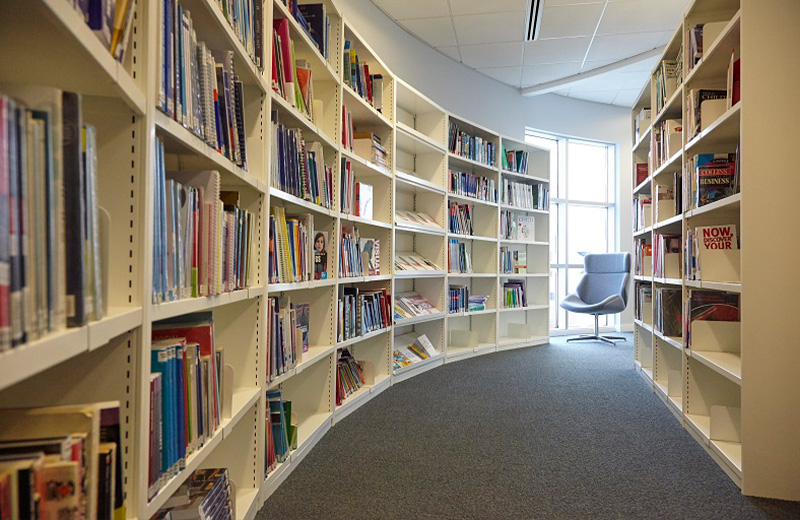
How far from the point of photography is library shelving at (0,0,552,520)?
887 millimetres

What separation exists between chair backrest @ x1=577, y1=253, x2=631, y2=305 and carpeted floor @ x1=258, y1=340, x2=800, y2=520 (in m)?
2.74

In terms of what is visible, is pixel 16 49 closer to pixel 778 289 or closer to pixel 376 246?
pixel 778 289

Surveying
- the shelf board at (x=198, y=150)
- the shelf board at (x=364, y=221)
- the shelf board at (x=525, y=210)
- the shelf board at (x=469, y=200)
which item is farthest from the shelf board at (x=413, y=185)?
the shelf board at (x=198, y=150)

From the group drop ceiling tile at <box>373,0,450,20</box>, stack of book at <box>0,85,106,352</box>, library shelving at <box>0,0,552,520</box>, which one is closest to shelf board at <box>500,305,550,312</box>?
library shelving at <box>0,0,552,520</box>

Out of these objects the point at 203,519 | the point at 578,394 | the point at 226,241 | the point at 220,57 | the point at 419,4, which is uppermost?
the point at 419,4

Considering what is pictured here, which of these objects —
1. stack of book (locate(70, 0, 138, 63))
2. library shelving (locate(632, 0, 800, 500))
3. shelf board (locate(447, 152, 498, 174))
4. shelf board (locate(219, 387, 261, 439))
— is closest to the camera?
stack of book (locate(70, 0, 138, 63))

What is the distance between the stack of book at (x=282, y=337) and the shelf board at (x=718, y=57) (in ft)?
7.04

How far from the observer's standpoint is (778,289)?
6.52ft

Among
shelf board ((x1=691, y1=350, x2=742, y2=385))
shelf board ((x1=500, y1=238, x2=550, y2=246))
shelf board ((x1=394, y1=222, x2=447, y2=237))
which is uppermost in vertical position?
shelf board ((x1=394, y1=222, x2=447, y2=237))

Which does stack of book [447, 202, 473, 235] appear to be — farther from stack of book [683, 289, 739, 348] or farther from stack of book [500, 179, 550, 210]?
stack of book [683, 289, 739, 348]

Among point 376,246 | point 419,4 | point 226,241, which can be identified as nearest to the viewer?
point 226,241

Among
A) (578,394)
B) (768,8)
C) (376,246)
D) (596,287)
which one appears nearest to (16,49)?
(768,8)

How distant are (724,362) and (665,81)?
6.57ft

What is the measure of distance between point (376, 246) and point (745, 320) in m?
2.18
